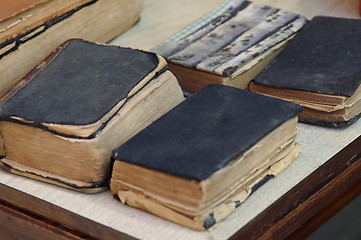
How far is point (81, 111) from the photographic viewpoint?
1.06 m

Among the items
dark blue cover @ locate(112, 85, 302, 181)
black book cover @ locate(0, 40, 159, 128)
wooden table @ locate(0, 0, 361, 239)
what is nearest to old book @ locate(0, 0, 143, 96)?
black book cover @ locate(0, 40, 159, 128)

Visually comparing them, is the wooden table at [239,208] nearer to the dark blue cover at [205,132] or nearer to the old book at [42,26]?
the dark blue cover at [205,132]

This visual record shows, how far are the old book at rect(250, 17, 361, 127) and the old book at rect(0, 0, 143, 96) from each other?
329mm

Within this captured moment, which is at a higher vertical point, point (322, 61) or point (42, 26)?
point (42, 26)

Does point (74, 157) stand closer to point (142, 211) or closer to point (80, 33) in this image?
point (142, 211)

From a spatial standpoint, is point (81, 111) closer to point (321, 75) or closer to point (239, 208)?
point (239, 208)

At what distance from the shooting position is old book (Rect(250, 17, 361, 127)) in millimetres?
1144

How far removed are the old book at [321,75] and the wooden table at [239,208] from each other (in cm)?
3

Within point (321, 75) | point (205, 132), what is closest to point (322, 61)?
point (321, 75)

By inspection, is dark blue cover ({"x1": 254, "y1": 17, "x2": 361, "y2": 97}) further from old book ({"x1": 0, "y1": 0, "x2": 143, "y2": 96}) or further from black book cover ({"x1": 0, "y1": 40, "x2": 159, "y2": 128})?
old book ({"x1": 0, "y1": 0, "x2": 143, "y2": 96})

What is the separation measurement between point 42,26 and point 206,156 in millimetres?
448

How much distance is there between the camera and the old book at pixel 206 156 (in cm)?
95

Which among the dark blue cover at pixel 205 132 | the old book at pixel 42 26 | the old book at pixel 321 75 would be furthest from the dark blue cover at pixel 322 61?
the old book at pixel 42 26

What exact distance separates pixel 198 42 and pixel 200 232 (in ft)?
1.43
